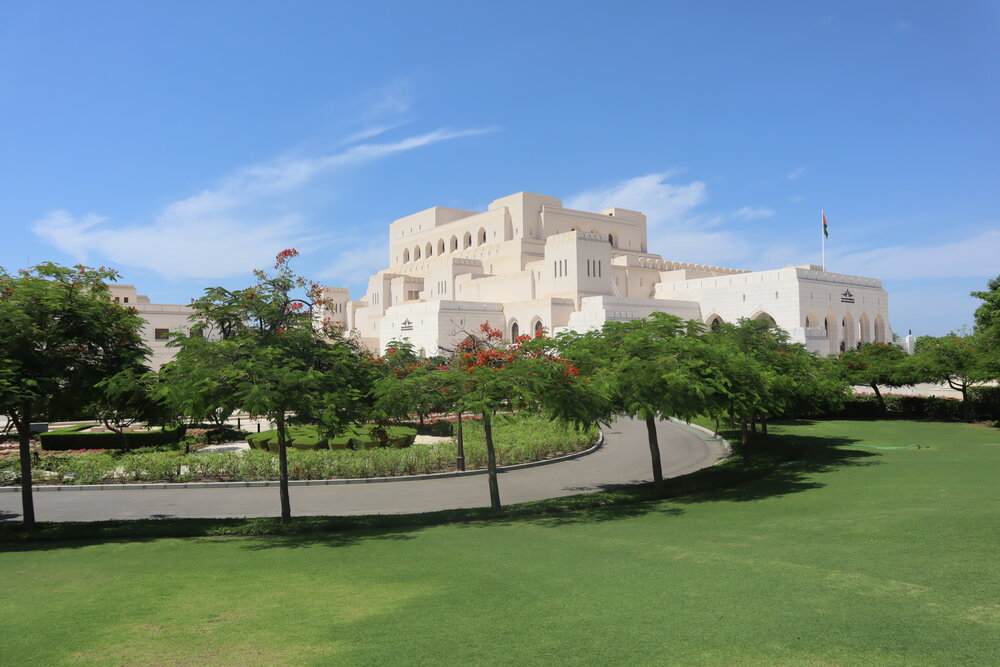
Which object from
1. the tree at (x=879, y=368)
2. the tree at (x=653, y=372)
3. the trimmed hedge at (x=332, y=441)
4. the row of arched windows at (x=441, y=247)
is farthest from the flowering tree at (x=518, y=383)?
the row of arched windows at (x=441, y=247)

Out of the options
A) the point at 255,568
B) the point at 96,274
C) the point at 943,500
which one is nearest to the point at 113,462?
the point at 96,274

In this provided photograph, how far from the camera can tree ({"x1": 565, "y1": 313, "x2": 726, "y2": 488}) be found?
14.1 meters

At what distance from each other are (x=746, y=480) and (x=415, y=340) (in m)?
41.4

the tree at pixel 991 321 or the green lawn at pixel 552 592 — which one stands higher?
the tree at pixel 991 321

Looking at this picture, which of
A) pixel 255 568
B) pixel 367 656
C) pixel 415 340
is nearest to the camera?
pixel 367 656

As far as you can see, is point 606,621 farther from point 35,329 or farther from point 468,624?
point 35,329

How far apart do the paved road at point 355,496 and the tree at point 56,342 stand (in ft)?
13.8

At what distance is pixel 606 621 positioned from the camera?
6.36 m

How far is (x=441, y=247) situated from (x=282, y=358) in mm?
66416

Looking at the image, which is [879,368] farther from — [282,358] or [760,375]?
[282,358]

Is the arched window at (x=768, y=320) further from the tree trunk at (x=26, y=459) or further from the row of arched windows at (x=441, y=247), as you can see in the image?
the row of arched windows at (x=441, y=247)

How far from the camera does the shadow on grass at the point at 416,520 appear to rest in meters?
12.0

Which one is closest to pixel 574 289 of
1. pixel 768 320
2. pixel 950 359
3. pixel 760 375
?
pixel 768 320

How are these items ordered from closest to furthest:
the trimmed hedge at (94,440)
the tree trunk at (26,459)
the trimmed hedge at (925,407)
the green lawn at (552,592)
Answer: the green lawn at (552,592), the tree trunk at (26,459), the trimmed hedge at (94,440), the trimmed hedge at (925,407)
